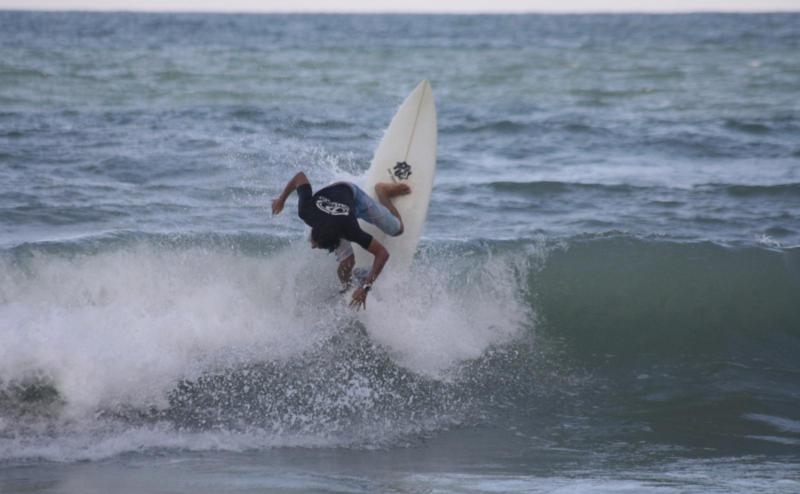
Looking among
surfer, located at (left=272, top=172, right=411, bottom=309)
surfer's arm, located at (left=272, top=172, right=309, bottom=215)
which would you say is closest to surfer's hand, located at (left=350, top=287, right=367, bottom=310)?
surfer, located at (left=272, top=172, right=411, bottom=309)

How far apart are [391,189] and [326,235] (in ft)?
3.81

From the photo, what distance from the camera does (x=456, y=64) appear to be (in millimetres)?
30547

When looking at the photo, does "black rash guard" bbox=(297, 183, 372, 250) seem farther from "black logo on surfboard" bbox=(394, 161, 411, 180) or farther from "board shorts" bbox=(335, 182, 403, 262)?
"black logo on surfboard" bbox=(394, 161, 411, 180)

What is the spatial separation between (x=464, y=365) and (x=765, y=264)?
12.9 ft

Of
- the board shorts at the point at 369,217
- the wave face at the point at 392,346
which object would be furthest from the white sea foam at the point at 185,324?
the board shorts at the point at 369,217

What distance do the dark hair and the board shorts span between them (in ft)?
0.81

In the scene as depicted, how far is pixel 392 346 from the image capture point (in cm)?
841

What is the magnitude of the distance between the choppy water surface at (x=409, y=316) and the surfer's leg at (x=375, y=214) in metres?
0.65

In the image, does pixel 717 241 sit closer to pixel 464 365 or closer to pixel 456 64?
pixel 464 365

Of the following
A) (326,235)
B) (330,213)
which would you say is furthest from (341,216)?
(326,235)

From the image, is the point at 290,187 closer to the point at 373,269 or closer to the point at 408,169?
the point at 373,269

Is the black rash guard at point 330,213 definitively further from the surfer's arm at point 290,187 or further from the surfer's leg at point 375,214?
the surfer's leg at point 375,214

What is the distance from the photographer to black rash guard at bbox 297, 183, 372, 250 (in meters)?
7.76

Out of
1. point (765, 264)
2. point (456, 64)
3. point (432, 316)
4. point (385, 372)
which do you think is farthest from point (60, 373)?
point (456, 64)
